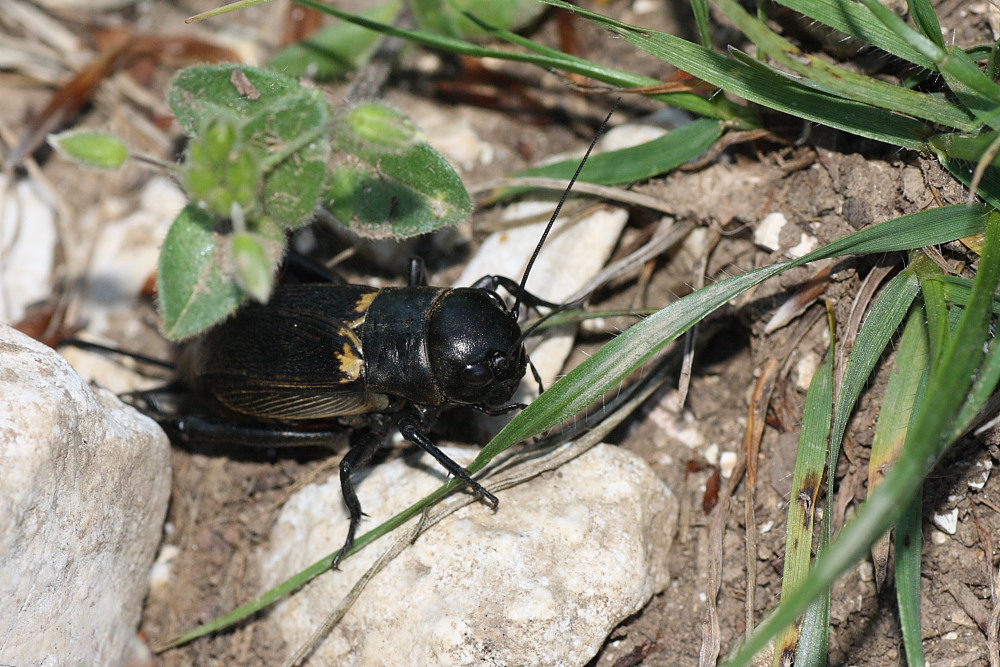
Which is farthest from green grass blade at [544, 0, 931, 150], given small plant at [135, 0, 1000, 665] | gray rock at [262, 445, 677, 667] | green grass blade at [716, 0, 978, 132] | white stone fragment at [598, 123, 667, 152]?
gray rock at [262, 445, 677, 667]

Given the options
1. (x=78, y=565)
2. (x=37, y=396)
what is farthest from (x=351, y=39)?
(x=78, y=565)

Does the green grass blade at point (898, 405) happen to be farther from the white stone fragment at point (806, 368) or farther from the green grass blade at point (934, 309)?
the white stone fragment at point (806, 368)

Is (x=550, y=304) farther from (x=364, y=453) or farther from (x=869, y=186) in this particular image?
(x=869, y=186)

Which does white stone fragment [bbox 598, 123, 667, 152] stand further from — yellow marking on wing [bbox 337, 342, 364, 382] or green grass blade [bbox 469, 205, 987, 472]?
yellow marking on wing [bbox 337, 342, 364, 382]

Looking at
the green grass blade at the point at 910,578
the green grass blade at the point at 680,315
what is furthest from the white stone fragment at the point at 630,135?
the green grass blade at the point at 910,578

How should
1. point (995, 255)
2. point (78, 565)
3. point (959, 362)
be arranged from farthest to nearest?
point (78, 565) < point (995, 255) < point (959, 362)

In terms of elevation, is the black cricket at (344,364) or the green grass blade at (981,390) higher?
the green grass blade at (981,390)
